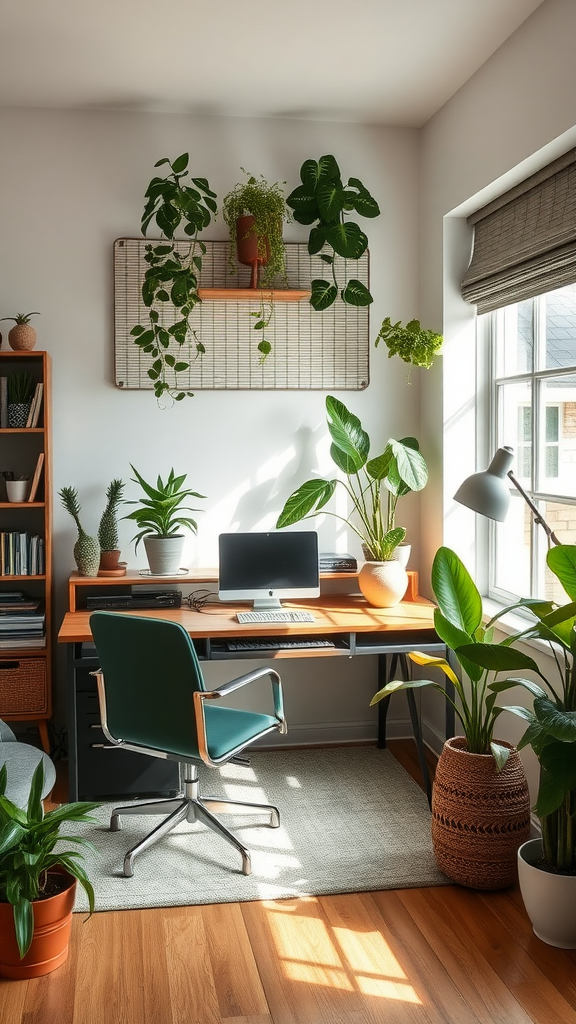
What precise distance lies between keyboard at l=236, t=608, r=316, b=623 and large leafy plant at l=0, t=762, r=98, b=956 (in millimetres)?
1196

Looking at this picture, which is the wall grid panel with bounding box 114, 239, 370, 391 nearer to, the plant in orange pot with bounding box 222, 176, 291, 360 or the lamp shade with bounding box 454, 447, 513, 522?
the plant in orange pot with bounding box 222, 176, 291, 360

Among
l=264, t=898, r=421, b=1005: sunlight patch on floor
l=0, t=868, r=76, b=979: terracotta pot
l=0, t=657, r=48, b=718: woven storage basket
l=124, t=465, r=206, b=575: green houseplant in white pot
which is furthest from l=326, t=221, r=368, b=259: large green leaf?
l=0, t=868, r=76, b=979: terracotta pot

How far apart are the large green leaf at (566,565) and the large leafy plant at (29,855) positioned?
4.75 feet

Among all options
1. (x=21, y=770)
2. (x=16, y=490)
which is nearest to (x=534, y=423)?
(x=16, y=490)

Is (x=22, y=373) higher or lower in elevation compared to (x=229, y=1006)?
higher

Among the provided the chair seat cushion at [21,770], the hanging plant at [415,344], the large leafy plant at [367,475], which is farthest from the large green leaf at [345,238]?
the chair seat cushion at [21,770]

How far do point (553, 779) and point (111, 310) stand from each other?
2.68m

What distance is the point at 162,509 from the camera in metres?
3.79

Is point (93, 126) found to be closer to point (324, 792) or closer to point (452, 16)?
point (452, 16)

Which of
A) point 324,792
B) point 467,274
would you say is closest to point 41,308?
point 467,274

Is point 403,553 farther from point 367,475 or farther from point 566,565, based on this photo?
point 566,565

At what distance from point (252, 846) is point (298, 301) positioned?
2.33 meters

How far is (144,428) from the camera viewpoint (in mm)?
4016

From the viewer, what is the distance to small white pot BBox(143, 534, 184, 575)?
12.4 ft
